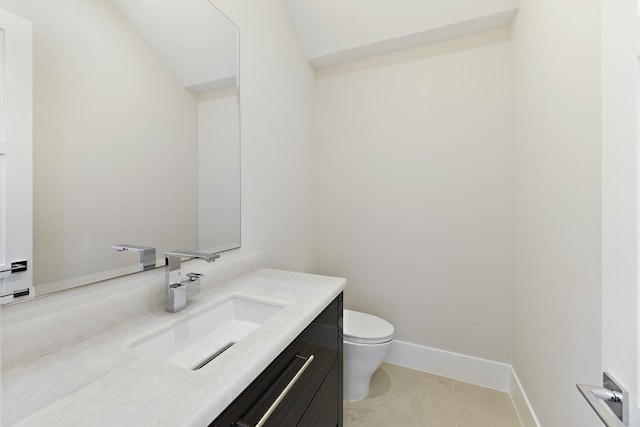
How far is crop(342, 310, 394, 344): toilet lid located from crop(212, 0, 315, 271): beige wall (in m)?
0.55

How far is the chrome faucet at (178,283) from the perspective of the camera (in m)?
0.96

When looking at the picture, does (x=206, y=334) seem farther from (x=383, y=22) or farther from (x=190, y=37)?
(x=383, y=22)

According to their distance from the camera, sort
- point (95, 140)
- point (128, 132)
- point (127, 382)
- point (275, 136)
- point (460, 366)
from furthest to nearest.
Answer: point (460, 366)
point (275, 136)
point (128, 132)
point (95, 140)
point (127, 382)

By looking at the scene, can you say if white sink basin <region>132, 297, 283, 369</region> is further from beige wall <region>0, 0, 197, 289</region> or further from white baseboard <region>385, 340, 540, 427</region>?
white baseboard <region>385, 340, 540, 427</region>

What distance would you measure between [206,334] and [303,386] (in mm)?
394

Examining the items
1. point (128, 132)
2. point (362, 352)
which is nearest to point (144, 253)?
point (128, 132)

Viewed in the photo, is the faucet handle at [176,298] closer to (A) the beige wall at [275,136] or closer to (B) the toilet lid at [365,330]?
(A) the beige wall at [275,136]

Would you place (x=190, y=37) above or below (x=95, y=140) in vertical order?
above

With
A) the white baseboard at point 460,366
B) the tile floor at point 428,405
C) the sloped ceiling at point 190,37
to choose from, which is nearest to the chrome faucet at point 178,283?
the sloped ceiling at point 190,37

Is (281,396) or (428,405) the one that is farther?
(428,405)

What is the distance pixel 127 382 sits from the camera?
0.58 m

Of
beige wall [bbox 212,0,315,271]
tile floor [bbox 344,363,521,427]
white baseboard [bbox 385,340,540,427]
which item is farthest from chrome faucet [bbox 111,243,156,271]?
white baseboard [bbox 385,340,540,427]

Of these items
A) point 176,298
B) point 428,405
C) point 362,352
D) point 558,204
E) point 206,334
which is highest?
point 558,204

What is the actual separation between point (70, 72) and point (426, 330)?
7.69 feet
